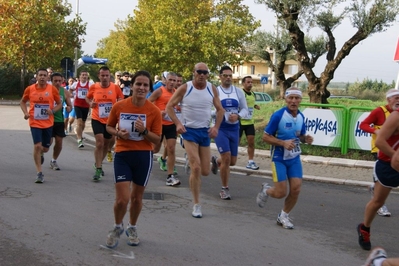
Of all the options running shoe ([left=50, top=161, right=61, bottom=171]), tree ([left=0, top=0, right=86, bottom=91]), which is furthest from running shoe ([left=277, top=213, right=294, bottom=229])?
tree ([left=0, top=0, right=86, bottom=91])

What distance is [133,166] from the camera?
6.28 m

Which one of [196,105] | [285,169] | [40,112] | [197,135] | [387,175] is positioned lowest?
[285,169]

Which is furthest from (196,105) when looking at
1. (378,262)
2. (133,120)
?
(378,262)

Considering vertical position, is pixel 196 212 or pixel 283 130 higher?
pixel 283 130

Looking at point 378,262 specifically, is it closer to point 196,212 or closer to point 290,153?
point 290,153

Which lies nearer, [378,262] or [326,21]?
[378,262]

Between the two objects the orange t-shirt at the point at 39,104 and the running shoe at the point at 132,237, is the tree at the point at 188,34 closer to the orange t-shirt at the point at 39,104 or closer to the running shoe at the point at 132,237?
the orange t-shirt at the point at 39,104

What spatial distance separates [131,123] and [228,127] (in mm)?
3353

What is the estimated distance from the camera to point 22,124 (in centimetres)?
2159

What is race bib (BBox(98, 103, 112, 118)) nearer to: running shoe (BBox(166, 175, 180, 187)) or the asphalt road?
the asphalt road

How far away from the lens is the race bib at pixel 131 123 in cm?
623

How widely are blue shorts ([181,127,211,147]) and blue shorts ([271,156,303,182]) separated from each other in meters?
1.18

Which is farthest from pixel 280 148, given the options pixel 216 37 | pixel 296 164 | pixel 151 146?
pixel 216 37

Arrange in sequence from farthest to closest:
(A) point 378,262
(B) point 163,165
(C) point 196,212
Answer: (B) point 163,165 < (C) point 196,212 < (A) point 378,262
